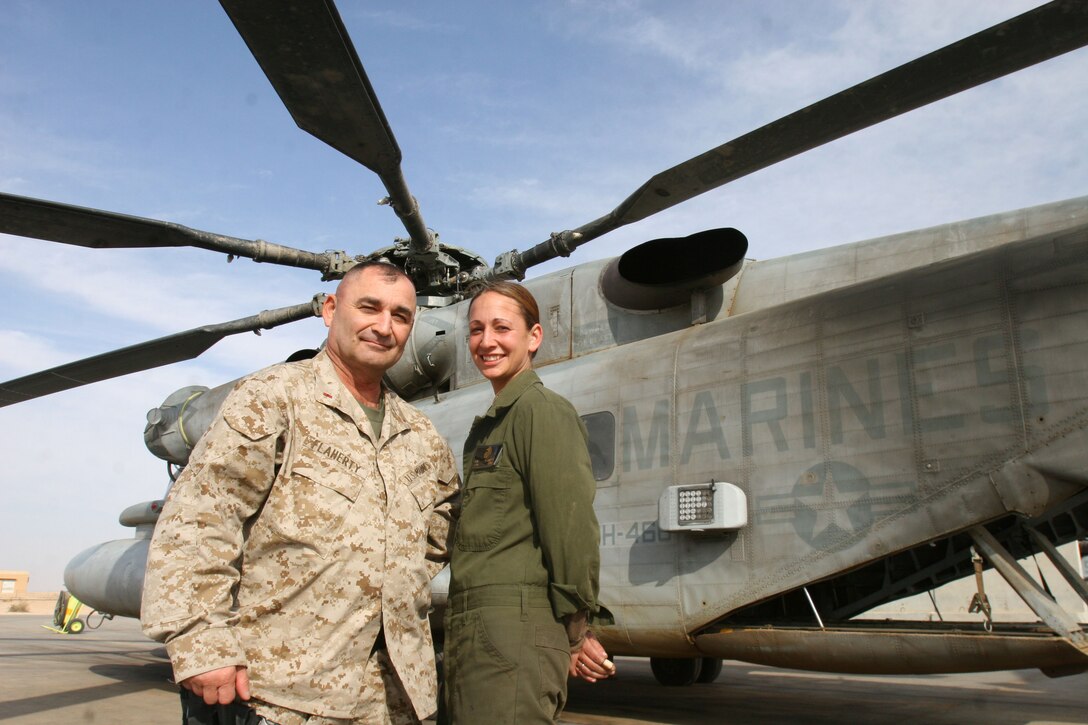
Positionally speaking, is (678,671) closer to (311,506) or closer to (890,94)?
(890,94)

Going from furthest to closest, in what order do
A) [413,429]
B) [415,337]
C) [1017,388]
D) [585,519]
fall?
1. [415,337]
2. [1017,388]
3. [413,429]
4. [585,519]

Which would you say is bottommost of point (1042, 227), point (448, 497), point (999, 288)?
point (448, 497)

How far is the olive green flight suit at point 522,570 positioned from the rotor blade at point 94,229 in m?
4.51

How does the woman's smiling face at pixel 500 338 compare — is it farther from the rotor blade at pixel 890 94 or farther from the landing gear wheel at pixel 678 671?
the landing gear wheel at pixel 678 671

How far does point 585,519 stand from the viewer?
2.28m

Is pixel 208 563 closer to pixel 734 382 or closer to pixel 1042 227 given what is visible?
pixel 734 382

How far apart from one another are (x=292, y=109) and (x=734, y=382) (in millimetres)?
3032

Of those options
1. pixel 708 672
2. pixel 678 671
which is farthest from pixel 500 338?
pixel 708 672

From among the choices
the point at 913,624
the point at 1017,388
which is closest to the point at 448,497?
the point at 1017,388

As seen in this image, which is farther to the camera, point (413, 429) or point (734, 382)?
point (734, 382)

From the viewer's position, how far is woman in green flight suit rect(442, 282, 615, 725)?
7.16 ft

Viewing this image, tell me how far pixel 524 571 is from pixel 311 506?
1.99 ft

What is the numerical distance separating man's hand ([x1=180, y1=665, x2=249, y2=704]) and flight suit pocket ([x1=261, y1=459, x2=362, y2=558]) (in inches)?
14.2

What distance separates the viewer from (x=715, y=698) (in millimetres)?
7984
